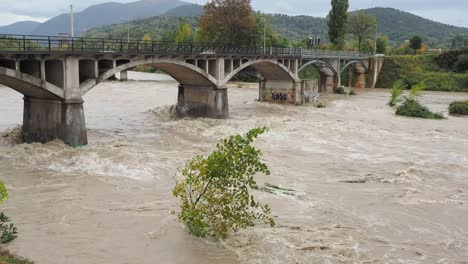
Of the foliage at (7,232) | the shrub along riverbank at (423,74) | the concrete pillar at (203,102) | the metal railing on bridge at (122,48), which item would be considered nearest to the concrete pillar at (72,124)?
the metal railing on bridge at (122,48)

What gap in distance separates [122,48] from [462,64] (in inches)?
2598

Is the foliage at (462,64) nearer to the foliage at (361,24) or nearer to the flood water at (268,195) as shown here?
the foliage at (361,24)

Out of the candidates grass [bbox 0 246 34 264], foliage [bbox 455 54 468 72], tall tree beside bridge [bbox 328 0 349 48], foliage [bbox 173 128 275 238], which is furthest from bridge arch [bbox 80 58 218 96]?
foliage [bbox 455 54 468 72]

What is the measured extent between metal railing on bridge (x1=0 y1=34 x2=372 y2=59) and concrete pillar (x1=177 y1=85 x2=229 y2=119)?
345 centimetres

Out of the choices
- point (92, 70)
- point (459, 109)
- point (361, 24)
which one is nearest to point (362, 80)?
point (361, 24)

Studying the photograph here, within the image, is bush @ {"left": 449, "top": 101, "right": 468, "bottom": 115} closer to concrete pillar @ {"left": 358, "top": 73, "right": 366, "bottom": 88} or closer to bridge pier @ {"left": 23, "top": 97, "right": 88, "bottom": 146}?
concrete pillar @ {"left": 358, "top": 73, "right": 366, "bottom": 88}

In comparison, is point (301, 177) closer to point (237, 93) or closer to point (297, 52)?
point (297, 52)

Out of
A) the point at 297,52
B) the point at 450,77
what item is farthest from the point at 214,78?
the point at 450,77

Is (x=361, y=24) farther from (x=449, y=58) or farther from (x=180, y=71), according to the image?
(x=180, y=71)

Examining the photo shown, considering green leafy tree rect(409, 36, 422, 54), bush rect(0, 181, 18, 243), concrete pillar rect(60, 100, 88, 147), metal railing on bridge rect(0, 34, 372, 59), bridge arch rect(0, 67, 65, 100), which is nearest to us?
bush rect(0, 181, 18, 243)

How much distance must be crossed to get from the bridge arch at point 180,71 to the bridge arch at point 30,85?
270 centimetres

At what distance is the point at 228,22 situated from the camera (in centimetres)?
7706

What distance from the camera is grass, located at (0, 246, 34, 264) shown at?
12.0 m

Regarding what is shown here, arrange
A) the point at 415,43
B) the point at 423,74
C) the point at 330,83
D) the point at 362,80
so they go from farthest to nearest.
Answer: the point at 415,43 → the point at 362,80 → the point at 423,74 → the point at 330,83
